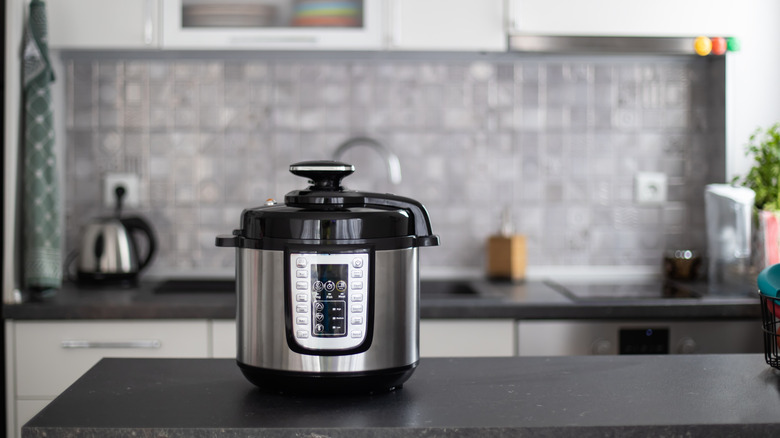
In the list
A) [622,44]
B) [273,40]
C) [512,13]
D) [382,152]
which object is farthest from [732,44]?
[273,40]

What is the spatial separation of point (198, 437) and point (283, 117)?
6.17 feet

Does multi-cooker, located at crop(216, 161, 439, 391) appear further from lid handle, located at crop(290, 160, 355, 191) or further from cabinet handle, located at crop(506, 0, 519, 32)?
cabinet handle, located at crop(506, 0, 519, 32)

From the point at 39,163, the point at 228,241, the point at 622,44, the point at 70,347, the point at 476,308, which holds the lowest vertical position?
the point at 70,347

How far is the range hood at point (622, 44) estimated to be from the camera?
94.4 inches

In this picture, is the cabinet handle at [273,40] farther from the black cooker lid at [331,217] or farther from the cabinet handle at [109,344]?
the black cooker lid at [331,217]

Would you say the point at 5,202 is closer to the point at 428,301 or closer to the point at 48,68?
the point at 48,68

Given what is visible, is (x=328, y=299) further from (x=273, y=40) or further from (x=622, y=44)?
(x=622, y=44)

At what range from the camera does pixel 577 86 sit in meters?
2.73

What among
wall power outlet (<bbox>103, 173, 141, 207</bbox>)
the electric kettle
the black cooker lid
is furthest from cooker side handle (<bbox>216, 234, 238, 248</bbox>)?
wall power outlet (<bbox>103, 173, 141, 207</bbox>)

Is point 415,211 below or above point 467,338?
above

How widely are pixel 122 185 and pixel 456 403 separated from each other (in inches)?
76.1

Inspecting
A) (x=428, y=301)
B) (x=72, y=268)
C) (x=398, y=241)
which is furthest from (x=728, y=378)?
(x=72, y=268)

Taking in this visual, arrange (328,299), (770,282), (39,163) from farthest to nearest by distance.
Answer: (39,163) → (770,282) → (328,299)

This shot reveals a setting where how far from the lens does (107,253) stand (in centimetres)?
242
